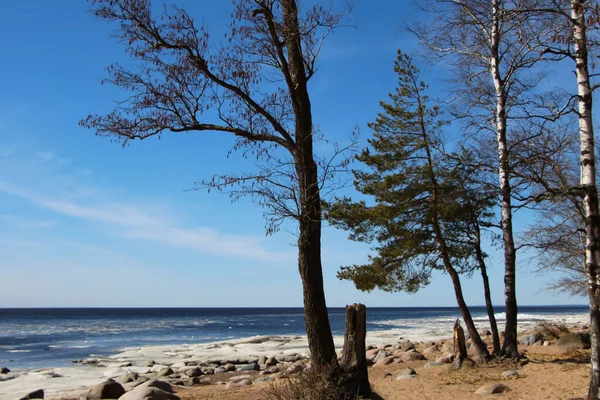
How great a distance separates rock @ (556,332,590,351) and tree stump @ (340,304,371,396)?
374 inches

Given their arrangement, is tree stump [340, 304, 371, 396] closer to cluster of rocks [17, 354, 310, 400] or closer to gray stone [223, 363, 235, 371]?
cluster of rocks [17, 354, 310, 400]

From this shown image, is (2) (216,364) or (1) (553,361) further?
(2) (216,364)

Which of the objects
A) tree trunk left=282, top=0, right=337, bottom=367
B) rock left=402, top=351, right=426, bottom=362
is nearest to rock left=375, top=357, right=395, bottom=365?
rock left=402, top=351, right=426, bottom=362

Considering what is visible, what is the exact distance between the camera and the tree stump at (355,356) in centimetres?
942

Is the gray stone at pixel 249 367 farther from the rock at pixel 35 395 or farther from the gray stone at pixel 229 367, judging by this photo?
the rock at pixel 35 395

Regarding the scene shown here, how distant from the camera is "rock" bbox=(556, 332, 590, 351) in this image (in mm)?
16312

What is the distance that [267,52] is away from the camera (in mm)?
9758

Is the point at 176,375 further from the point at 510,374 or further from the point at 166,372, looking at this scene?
the point at 510,374

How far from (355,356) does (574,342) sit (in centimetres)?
997

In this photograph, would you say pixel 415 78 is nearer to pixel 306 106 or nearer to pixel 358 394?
pixel 306 106

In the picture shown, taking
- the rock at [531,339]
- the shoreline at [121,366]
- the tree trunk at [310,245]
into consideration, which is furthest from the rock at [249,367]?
the tree trunk at [310,245]

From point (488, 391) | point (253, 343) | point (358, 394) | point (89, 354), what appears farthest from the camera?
point (253, 343)

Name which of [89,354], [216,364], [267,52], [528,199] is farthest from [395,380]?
[89,354]

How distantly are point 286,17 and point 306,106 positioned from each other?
1.57m
